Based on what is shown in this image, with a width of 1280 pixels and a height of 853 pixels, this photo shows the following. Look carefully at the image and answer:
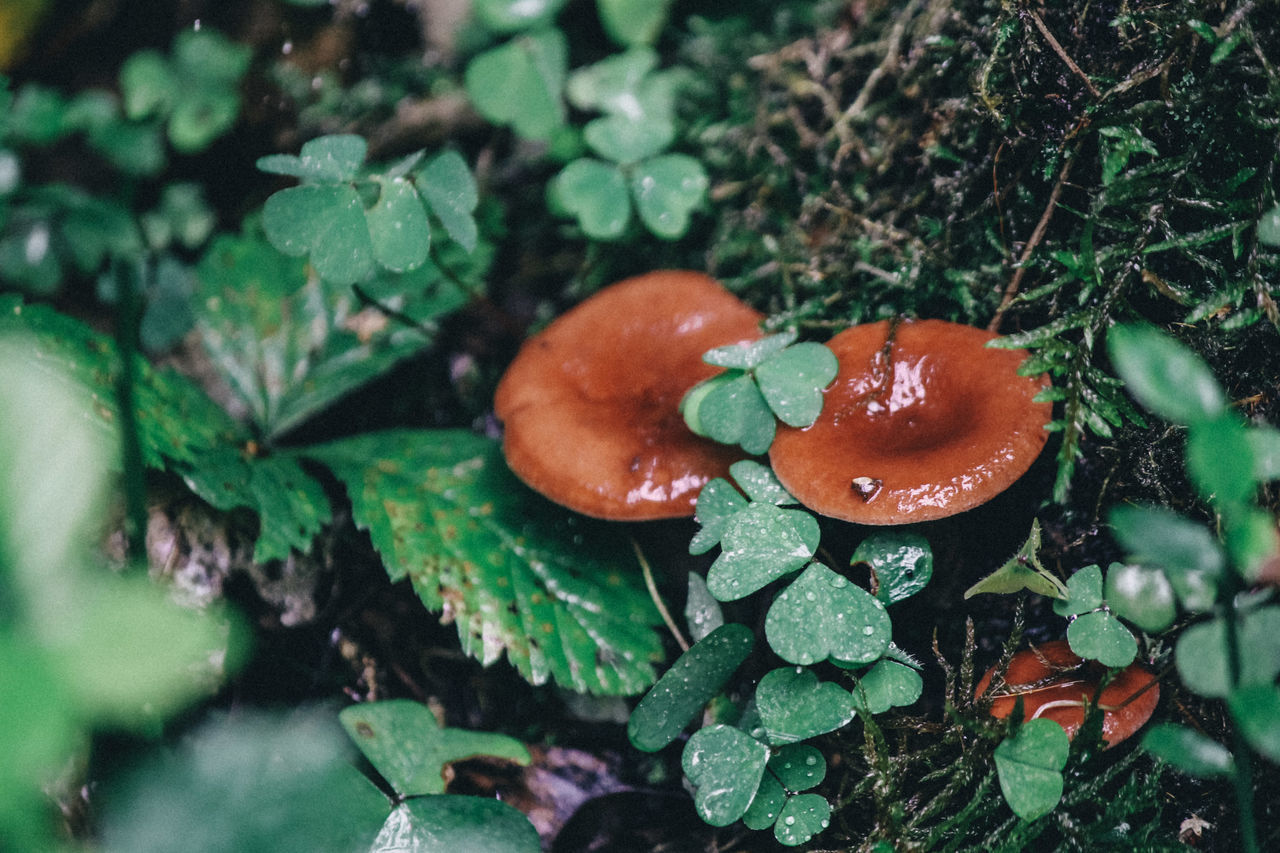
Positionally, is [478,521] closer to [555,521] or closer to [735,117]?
[555,521]

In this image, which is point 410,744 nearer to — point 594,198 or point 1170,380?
point 1170,380

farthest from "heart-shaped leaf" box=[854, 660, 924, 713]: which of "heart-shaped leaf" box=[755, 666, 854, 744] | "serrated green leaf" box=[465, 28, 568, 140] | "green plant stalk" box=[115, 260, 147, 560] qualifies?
"serrated green leaf" box=[465, 28, 568, 140]

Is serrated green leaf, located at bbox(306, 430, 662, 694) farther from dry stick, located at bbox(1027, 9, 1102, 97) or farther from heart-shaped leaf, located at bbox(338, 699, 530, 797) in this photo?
dry stick, located at bbox(1027, 9, 1102, 97)

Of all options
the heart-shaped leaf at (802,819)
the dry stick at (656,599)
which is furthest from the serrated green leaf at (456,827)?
the dry stick at (656,599)

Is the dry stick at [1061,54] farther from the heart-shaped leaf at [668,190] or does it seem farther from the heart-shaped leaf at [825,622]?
the heart-shaped leaf at [825,622]

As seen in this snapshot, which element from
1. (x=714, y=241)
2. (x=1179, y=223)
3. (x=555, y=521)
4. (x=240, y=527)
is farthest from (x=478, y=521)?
(x=1179, y=223)

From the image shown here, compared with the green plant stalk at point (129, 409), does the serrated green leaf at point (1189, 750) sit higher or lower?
lower
